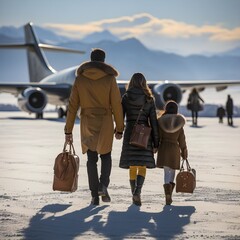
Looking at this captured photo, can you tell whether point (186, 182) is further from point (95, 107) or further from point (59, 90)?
point (59, 90)

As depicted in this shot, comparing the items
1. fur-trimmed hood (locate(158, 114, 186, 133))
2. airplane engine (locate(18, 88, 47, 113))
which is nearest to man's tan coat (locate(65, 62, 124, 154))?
fur-trimmed hood (locate(158, 114, 186, 133))

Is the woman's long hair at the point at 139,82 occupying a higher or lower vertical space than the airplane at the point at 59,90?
lower

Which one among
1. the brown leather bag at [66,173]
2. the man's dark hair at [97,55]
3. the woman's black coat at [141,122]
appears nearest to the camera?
the brown leather bag at [66,173]

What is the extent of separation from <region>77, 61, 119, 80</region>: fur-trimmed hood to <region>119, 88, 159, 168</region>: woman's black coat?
0.32m

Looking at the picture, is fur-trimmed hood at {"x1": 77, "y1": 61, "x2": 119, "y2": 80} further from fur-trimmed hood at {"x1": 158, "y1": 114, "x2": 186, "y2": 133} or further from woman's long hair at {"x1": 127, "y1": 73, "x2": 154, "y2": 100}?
fur-trimmed hood at {"x1": 158, "y1": 114, "x2": 186, "y2": 133}

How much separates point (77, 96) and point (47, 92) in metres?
30.5

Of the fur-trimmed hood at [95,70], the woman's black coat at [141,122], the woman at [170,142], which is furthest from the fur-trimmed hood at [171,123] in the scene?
the fur-trimmed hood at [95,70]

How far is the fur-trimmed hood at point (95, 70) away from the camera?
24.2 ft

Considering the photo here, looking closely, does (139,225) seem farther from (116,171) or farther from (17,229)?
(116,171)

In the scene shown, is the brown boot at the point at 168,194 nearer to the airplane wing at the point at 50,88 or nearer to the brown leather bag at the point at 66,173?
the brown leather bag at the point at 66,173

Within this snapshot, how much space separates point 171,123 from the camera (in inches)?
294

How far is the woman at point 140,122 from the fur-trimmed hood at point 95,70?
0.28m

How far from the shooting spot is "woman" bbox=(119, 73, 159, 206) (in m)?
7.36

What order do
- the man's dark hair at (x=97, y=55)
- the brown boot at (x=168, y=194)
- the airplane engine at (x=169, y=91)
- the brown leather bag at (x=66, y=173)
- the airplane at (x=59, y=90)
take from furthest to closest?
the airplane at (x=59, y=90), the airplane engine at (x=169, y=91), the man's dark hair at (x=97, y=55), the brown leather bag at (x=66, y=173), the brown boot at (x=168, y=194)
